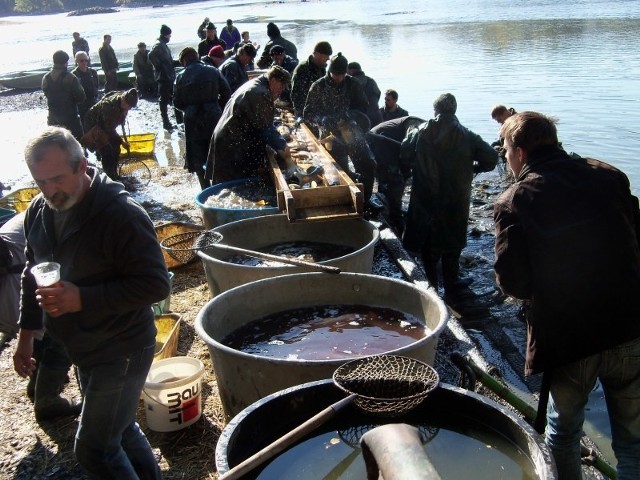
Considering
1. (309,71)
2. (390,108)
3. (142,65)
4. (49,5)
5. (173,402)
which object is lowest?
(173,402)

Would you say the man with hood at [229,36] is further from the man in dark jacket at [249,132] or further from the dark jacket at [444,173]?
the dark jacket at [444,173]

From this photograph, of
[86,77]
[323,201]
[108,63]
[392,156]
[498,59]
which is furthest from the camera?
[498,59]

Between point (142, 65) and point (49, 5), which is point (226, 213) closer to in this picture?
point (142, 65)

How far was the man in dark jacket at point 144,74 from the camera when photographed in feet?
68.4

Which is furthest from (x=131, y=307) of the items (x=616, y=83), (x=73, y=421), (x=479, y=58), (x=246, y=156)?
(x=479, y=58)

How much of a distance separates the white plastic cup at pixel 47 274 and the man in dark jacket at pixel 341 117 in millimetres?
6002

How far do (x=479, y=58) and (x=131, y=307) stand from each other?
2756 centimetres

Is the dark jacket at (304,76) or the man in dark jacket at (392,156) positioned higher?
the dark jacket at (304,76)

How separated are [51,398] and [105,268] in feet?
6.39

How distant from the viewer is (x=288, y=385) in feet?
12.0

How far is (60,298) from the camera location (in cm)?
296

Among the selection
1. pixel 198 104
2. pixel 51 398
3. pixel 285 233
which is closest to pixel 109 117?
pixel 198 104

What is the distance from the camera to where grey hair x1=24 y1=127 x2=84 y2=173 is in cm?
297

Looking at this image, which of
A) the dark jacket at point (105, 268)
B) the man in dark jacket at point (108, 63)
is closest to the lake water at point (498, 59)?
the man in dark jacket at point (108, 63)
